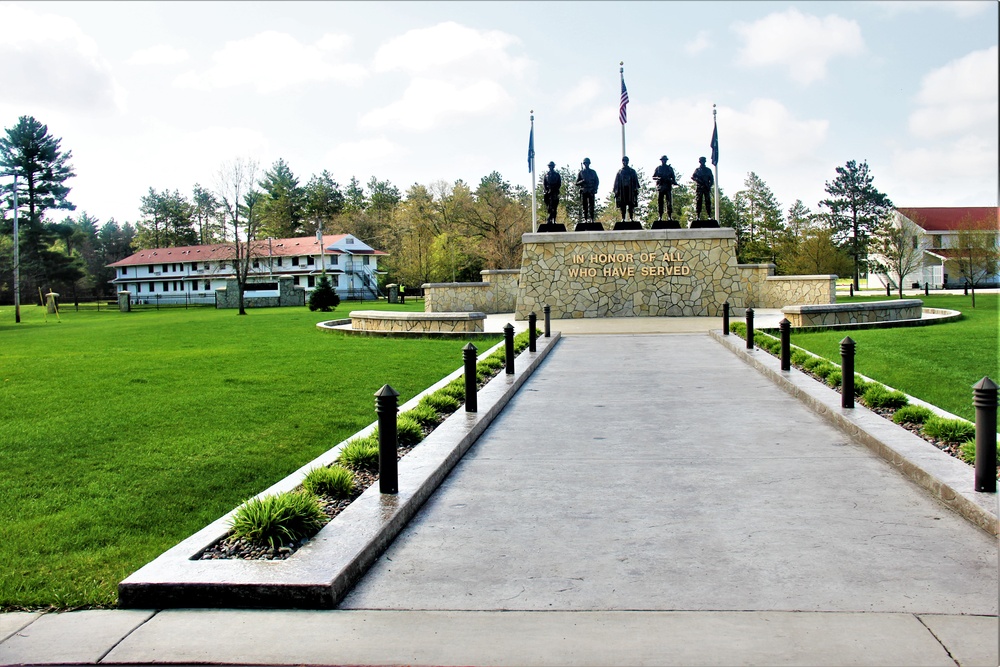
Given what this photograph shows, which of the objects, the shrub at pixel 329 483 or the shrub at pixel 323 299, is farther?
the shrub at pixel 323 299

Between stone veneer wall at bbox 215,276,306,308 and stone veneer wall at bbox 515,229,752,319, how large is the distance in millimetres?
41475

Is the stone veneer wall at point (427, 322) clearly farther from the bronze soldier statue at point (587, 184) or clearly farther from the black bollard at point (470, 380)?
the black bollard at point (470, 380)

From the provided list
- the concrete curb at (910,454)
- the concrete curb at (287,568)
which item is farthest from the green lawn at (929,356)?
the concrete curb at (287,568)

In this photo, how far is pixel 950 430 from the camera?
7656 mm

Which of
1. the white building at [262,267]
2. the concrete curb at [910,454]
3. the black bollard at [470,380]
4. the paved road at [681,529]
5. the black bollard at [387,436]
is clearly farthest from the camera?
the white building at [262,267]

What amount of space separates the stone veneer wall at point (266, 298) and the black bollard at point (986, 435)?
62427mm

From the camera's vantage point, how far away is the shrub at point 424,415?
9.12 meters

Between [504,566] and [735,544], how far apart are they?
1548 mm

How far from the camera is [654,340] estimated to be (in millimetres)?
19891

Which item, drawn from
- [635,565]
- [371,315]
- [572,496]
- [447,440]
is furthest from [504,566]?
[371,315]

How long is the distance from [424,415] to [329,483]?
3.01 m

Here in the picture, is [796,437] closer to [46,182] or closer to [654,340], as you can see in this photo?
[654,340]

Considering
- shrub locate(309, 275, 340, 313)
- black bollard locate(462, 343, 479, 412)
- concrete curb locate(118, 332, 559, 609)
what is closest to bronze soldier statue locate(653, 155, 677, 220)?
black bollard locate(462, 343, 479, 412)

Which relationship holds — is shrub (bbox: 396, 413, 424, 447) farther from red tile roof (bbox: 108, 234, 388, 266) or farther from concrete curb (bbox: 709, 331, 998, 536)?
red tile roof (bbox: 108, 234, 388, 266)
